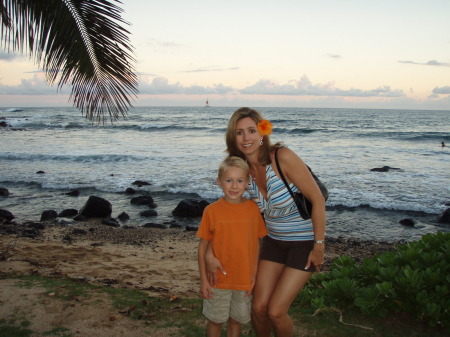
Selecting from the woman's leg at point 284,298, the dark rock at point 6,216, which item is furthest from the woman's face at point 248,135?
the dark rock at point 6,216

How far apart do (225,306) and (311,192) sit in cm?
108

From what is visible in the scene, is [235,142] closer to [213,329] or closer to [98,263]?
[213,329]

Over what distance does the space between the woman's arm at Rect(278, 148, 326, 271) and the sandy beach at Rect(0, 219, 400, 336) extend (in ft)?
5.29

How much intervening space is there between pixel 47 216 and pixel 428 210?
10788mm

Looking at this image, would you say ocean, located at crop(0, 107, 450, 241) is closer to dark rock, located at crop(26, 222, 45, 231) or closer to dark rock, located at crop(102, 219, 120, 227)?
dark rock, located at crop(102, 219, 120, 227)

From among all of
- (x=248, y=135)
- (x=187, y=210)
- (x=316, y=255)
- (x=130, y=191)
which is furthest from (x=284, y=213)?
(x=130, y=191)

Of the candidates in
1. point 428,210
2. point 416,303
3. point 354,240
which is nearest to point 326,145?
point 428,210

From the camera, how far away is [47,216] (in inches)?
419

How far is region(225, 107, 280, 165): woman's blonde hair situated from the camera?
308 cm

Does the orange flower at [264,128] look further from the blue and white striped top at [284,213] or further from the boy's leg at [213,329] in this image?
the boy's leg at [213,329]

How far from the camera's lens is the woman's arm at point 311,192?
9.47 ft

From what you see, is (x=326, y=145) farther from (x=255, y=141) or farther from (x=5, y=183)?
(x=255, y=141)

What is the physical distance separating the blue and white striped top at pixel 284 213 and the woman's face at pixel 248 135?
0.73 feet

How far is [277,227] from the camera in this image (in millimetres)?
3088
